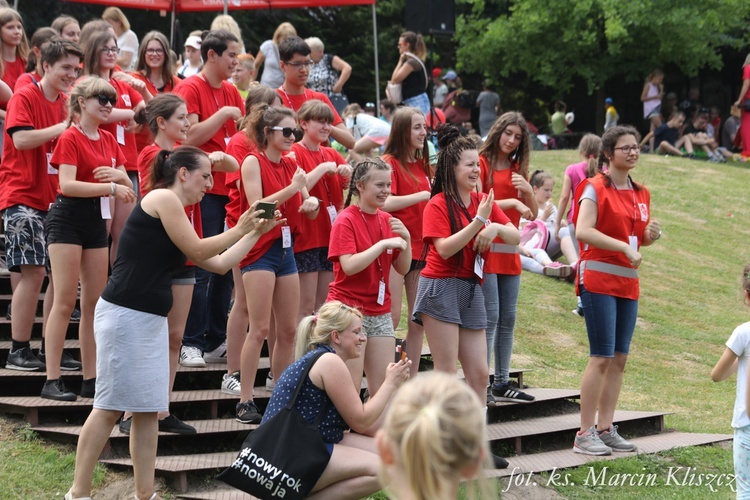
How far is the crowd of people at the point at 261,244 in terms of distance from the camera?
4.56m

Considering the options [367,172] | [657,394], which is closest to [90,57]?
[367,172]

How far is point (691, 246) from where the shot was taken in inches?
543

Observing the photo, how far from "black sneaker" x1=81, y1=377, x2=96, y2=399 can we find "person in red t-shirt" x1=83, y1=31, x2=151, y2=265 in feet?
2.85

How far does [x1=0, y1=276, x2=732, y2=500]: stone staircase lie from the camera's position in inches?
211

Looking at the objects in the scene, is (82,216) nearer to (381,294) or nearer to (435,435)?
(381,294)

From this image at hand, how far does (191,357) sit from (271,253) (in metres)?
1.23

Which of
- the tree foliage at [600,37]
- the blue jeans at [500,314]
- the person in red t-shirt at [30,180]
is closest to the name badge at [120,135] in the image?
the person in red t-shirt at [30,180]

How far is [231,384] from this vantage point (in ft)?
20.0

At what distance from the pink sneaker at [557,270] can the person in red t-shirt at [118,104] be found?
18.8 ft

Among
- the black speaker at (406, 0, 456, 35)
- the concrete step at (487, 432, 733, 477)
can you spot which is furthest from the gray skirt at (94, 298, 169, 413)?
the black speaker at (406, 0, 456, 35)

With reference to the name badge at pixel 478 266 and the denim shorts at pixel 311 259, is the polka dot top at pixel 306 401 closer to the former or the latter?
the name badge at pixel 478 266

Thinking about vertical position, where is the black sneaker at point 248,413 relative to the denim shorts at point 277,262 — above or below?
below

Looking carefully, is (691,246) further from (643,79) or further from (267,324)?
(643,79)

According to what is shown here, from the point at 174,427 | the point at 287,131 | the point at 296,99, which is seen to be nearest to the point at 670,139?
the point at 296,99
